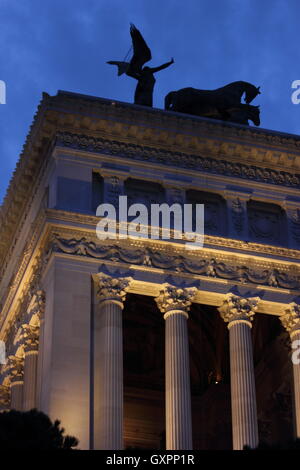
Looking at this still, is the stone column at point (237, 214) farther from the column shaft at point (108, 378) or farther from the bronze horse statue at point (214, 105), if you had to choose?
the column shaft at point (108, 378)

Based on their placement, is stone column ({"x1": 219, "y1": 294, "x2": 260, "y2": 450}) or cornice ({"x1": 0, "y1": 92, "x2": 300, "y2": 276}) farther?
cornice ({"x1": 0, "y1": 92, "x2": 300, "y2": 276})

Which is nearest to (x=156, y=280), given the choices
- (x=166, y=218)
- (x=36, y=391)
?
(x=166, y=218)

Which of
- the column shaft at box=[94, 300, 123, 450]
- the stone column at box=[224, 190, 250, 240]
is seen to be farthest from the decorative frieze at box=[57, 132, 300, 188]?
the column shaft at box=[94, 300, 123, 450]

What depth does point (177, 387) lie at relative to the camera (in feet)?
169

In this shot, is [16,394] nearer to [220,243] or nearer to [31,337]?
[31,337]

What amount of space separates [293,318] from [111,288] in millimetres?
7656

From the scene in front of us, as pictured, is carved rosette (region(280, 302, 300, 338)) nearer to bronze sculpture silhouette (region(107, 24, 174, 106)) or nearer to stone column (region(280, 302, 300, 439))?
stone column (region(280, 302, 300, 439))

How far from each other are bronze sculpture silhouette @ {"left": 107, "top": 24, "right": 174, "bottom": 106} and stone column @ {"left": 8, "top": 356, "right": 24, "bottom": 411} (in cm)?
1227

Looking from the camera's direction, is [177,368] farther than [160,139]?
No

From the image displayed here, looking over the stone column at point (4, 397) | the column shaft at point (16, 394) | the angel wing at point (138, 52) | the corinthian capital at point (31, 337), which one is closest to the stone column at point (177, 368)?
the corinthian capital at point (31, 337)

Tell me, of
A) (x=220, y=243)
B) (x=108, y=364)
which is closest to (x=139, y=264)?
(x=220, y=243)

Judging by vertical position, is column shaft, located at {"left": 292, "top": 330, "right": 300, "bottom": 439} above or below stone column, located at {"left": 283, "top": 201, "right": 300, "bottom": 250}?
below

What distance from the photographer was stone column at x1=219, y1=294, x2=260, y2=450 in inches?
2029
